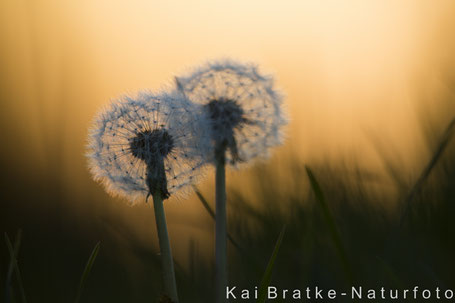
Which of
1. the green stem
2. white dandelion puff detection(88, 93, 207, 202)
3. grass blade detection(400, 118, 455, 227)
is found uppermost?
white dandelion puff detection(88, 93, 207, 202)

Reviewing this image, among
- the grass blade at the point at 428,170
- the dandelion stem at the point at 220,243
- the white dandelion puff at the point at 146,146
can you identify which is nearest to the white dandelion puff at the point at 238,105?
the white dandelion puff at the point at 146,146

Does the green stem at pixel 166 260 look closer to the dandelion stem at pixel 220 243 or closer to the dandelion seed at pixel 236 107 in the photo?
the dandelion stem at pixel 220 243

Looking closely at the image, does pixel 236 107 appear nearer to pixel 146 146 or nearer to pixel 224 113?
pixel 224 113

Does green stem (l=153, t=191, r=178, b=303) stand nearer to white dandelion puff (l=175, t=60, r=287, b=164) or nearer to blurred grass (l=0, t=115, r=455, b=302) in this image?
blurred grass (l=0, t=115, r=455, b=302)

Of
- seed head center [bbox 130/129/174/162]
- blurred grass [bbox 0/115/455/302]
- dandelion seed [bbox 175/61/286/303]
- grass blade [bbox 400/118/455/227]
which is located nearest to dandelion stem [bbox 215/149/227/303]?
blurred grass [bbox 0/115/455/302]

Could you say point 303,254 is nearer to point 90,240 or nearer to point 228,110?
point 228,110

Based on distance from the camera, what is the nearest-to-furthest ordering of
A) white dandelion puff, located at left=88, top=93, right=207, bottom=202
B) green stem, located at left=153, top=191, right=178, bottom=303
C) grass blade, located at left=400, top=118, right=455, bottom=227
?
grass blade, located at left=400, top=118, right=455, bottom=227 → green stem, located at left=153, top=191, right=178, bottom=303 → white dandelion puff, located at left=88, top=93, right=207, bottom=202

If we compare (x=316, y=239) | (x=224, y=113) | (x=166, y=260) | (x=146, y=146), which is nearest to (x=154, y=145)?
(x=146, y=146)
